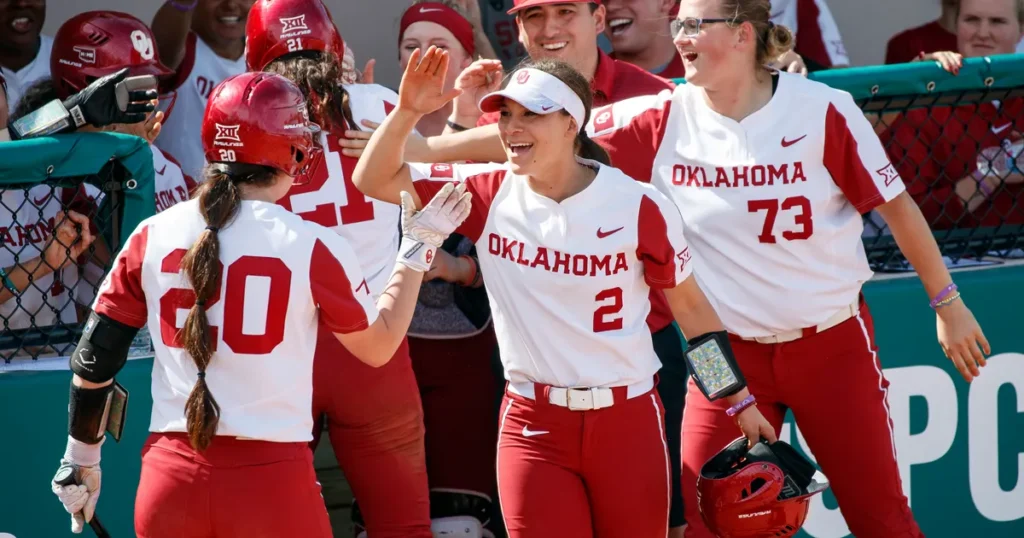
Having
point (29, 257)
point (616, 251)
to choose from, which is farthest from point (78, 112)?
point (616, 251)

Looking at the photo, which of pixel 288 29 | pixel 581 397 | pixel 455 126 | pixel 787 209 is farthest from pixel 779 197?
pixel 288 29

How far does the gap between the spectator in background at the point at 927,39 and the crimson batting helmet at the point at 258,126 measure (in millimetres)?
3719

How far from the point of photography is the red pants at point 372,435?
3707mm

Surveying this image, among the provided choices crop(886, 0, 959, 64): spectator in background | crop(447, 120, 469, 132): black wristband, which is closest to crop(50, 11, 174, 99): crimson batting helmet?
crop(447, 120, 469, 132): black wristband

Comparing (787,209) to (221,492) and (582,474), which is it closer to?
(582,474)

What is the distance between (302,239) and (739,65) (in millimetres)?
1502

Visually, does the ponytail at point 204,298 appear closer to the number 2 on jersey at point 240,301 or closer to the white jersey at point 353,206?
the number 2 on jersey at point 240,301

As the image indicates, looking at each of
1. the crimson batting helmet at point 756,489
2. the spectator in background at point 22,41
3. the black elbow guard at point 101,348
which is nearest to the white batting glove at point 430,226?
the black elbow guard at point 101,348

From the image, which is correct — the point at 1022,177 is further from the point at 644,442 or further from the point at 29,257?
the point at 29,257

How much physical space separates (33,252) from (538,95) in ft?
5.89

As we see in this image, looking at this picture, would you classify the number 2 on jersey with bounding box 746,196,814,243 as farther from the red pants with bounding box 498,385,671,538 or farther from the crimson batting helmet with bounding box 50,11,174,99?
the crimson batting helmet with bounding box 50,11,174,99

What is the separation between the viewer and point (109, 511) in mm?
4113

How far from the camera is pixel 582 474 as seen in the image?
3.40m

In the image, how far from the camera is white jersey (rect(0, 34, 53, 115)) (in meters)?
5.24
